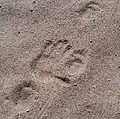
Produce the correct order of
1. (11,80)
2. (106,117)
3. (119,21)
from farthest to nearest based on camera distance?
(119,21) → (11,80) → (106,117)

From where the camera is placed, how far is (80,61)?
1.94 metres

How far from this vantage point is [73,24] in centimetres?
206

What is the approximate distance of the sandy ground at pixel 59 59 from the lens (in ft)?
5.98

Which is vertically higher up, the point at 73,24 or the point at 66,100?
the point at 73,24

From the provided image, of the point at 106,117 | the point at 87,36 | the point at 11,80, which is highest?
the point at 87,36

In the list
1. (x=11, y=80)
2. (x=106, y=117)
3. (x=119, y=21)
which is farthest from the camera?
(x=119, y=21)

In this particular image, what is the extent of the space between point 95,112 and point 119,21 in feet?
2.24

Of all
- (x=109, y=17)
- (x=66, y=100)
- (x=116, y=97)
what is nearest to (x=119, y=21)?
(x=109, y=17)

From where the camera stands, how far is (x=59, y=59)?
1.95 metres

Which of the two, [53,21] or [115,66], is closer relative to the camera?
[115,66]

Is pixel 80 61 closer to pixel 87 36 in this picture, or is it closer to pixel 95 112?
pixel 87 36

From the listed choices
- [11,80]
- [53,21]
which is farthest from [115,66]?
[11,80]

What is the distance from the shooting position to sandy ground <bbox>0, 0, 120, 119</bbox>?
5.98 ft

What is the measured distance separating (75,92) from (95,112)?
0.18 meters
